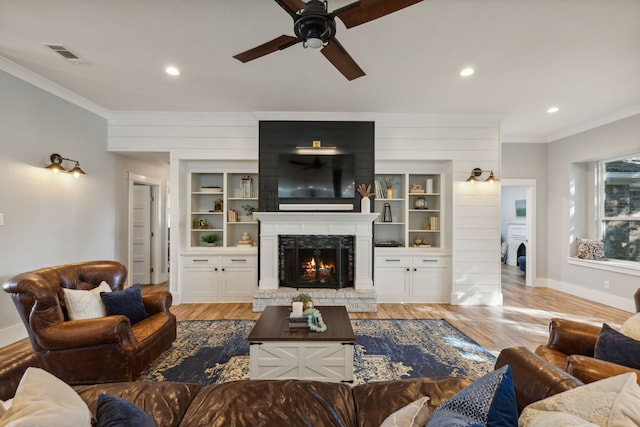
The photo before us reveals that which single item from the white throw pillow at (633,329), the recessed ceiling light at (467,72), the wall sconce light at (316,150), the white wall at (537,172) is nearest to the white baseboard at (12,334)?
the wall sconce light at (316,150)

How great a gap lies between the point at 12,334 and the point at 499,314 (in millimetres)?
5934

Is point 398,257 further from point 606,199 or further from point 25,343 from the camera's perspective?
point 25,343

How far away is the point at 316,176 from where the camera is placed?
4520 millimetres

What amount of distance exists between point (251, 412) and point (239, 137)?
4.08 m

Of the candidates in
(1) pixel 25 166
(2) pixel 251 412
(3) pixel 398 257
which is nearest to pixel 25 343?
(1) pixel 25 166

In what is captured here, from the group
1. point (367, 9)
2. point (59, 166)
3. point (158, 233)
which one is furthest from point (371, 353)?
point (158, 233)

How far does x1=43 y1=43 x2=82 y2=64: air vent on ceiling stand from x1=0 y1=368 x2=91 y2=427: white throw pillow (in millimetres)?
3161

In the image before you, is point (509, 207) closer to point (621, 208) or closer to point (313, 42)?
point (621, 208)

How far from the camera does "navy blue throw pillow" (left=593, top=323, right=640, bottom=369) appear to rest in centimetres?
152

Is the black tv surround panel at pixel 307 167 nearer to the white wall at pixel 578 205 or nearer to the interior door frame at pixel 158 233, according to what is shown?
the interior door frame at pixel 158 233

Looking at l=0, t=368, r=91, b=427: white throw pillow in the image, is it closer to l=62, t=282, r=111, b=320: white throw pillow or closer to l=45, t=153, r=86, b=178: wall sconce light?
l=62, t=282, r=111, b=320: white throw pillow

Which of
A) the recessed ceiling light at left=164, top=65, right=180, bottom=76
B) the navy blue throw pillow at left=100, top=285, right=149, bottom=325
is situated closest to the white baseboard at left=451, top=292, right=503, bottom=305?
the navy blue throw pillow at left=100, top=285, right=149, bottom=325

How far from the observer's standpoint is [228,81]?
3.52 meters

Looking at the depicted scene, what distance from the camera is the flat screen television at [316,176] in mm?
4504
